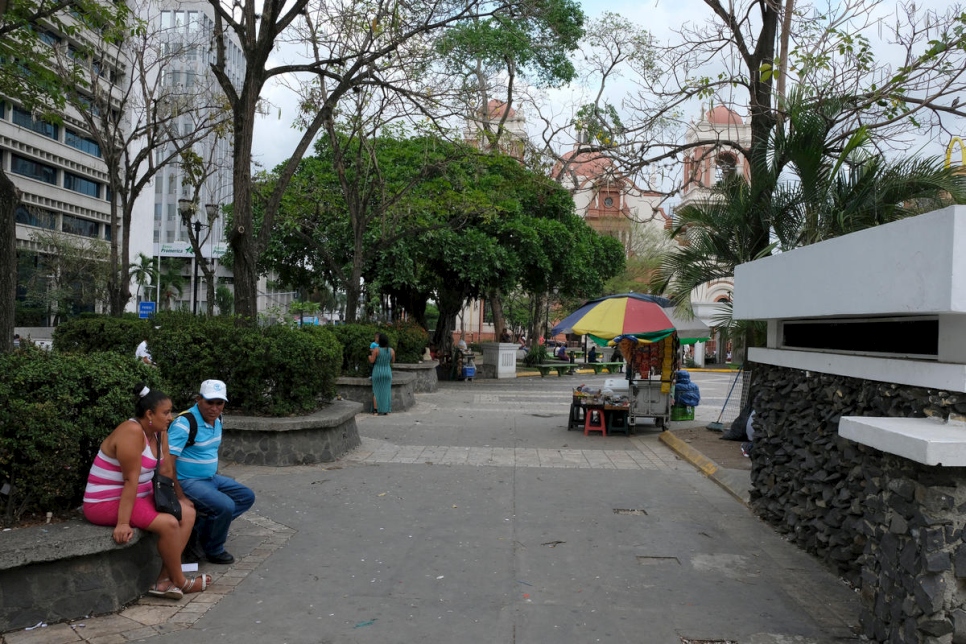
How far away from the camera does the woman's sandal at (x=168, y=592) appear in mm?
4945

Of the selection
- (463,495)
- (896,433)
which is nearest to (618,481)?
(463,495)

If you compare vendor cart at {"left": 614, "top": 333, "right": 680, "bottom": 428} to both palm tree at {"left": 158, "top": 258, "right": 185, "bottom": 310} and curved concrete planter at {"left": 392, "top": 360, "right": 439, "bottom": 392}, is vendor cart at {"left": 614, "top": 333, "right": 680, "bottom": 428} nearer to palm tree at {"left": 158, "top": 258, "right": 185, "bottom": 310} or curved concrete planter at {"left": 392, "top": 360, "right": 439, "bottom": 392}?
curved concrete planter at {"left": 392, "top": 360, "right": 439, "bottom": 392}

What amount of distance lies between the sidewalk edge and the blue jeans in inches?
206

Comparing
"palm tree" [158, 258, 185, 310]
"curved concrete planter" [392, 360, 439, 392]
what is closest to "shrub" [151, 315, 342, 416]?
"curved concrete planter" [392, 360, 439, 392]

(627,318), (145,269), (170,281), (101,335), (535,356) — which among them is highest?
(170,281)

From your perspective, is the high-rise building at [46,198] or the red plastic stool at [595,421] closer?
the red plastic stool at [595,421]

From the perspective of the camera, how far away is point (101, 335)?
11773mm

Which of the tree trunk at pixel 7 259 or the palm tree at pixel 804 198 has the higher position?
the palm tree at pixel 804 198

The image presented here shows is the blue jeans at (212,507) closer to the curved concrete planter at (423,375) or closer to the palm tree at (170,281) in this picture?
the curved concrete planter at (423,375)

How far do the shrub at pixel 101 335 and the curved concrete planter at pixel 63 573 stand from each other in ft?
21.4

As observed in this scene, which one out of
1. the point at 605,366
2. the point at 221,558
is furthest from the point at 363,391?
the point at 605,366

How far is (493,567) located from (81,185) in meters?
48.8

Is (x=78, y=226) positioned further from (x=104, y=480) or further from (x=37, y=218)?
(x=104, y=480)

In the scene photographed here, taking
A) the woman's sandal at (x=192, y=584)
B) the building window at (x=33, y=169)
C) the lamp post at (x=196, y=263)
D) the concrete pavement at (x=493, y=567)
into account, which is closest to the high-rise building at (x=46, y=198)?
the building window at (x=33, y=169)
